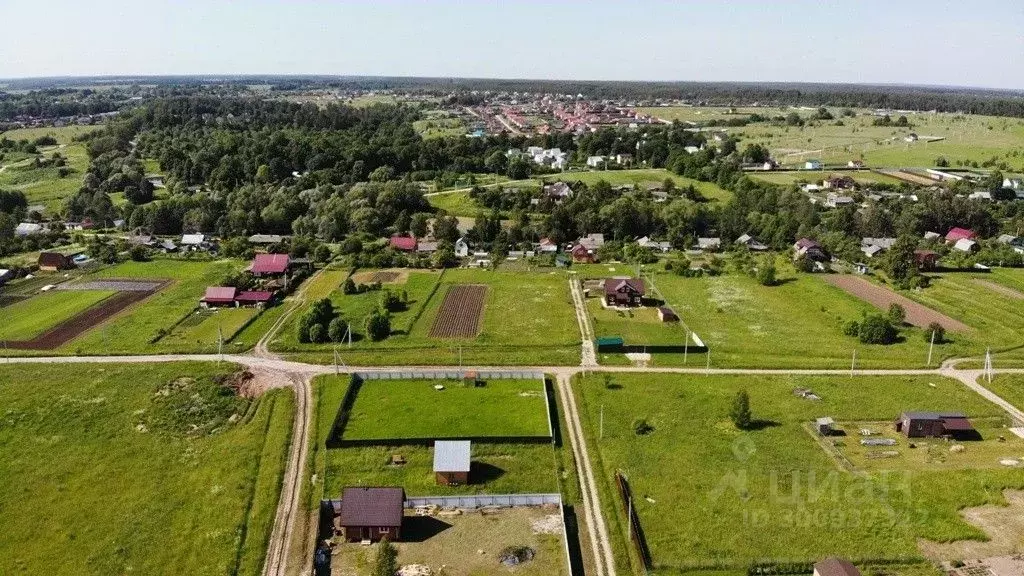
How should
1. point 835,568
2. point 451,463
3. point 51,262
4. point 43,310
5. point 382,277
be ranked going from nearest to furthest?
point 835,568
point 451,463
point 43,310
point 382,277
point 51,262

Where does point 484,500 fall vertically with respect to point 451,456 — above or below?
below

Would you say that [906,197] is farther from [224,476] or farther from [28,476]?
[28,476]

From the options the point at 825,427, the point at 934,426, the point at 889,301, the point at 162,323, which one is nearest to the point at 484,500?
the point at 825,427

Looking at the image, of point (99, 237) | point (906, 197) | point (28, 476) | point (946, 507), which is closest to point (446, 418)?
point (28, 476)

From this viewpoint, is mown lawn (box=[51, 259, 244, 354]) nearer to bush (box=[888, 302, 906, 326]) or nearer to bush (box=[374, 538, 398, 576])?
bush (box=[374, 538, 398, 576])

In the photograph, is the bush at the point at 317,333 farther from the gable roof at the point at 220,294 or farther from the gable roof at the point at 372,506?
the gable roof at the point at 372,506

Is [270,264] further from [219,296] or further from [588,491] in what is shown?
[588,491]

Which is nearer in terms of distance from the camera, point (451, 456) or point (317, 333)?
point (451, 456)

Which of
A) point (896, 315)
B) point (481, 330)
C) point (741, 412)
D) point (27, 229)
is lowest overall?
point (481, 330)
